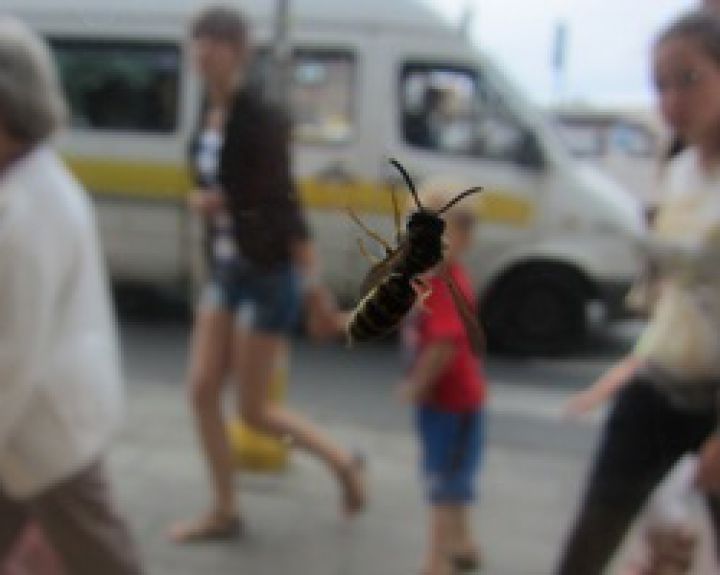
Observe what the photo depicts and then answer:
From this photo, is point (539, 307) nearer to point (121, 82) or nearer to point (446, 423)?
point (446, 423)

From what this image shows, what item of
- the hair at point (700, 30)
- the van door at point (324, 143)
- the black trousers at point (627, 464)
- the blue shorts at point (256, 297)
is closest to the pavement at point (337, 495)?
the blue shorts at point (256, 297)

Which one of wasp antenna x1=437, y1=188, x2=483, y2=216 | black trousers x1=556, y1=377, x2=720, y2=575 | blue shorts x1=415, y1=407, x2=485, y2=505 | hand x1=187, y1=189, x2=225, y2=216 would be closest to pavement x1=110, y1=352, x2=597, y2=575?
blue shorts x1=415, y1=407, x2=485, y2=505

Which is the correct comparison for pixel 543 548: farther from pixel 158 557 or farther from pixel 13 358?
pixel 13 358

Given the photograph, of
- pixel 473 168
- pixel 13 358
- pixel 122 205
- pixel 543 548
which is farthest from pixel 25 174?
pixel 122 205

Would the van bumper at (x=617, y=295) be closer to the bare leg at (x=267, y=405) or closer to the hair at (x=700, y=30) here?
the hair at (x=700, y=30)

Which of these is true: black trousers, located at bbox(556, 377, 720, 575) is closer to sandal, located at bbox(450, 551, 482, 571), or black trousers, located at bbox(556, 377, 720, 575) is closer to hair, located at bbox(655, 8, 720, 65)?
hair, located at bbox(655, 8, 720, 65)

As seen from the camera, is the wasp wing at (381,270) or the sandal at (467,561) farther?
the sandal at (467,561)

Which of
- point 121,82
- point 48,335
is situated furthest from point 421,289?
point 121,82
